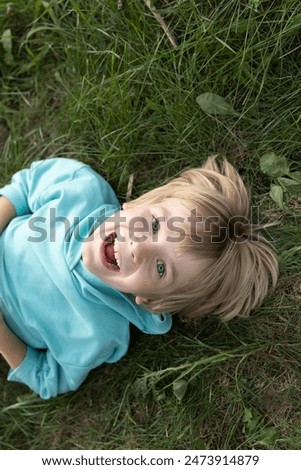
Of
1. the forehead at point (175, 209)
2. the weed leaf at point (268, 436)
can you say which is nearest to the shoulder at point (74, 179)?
the forehead at point (175, 209)

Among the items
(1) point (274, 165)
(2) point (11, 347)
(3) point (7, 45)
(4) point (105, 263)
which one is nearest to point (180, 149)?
(1) point (274, 165)

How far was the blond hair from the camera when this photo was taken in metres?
1.99

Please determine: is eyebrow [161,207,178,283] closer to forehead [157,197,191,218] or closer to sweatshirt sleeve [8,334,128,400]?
forehead [157,197,191,218]

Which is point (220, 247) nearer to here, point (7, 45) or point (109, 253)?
point (109, 253)

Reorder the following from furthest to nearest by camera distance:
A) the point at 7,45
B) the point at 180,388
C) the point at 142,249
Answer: the point at 7,45
the point at 180,388
the point at 142,249

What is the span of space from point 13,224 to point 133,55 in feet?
2.75

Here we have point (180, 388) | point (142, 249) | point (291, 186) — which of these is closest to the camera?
point (142, 249)

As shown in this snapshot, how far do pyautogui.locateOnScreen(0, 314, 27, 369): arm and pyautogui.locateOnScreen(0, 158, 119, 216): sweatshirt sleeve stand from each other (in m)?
0.48

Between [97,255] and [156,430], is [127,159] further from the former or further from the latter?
[156,430]

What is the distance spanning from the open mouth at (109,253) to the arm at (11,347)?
59 cm

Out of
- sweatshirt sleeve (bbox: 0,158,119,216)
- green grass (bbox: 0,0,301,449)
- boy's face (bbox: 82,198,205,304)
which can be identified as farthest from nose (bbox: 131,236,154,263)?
green grass (bbox: 0,0,301,449)

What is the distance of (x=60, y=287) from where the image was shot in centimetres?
225

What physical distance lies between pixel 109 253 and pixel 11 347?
2.07ft

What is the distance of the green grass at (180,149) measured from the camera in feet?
7.24
